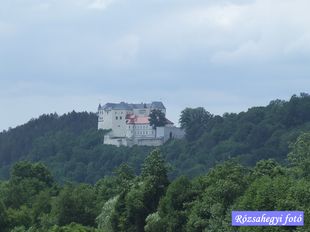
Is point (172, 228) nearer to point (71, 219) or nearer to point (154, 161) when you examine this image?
point (154, 161)

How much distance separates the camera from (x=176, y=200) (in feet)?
175

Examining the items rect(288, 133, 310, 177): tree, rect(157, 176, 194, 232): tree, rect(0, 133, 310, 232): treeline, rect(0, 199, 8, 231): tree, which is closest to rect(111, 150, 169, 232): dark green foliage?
rect(0, 133, 310, 232): treeline

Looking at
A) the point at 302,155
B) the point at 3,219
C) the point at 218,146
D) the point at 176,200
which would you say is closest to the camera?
the point at 176,200

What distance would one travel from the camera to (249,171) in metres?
55.7

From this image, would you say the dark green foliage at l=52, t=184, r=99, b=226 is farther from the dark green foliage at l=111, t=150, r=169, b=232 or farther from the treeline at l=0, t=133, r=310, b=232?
the dark green foliage at l=111, t=150, r=169, b=232

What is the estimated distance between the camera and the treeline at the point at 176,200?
141ft

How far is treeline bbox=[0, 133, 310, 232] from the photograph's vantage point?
1694 inches

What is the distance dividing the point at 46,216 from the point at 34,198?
29.5 ft

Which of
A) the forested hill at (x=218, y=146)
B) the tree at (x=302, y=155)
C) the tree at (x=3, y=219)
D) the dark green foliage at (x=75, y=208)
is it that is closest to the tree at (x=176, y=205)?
the tree at (x=302, y=155)

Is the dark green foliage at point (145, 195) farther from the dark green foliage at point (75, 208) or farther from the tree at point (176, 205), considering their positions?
the dark green foliage at point (75, 208)

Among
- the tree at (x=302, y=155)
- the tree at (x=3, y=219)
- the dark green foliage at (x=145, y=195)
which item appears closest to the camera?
the tree at (x=302, y=155)

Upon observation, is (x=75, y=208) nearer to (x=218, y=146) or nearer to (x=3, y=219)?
(x=3, y=219)

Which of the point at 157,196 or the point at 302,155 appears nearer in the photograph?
the point at 302,155

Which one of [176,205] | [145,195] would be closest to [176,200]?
[176,205]
